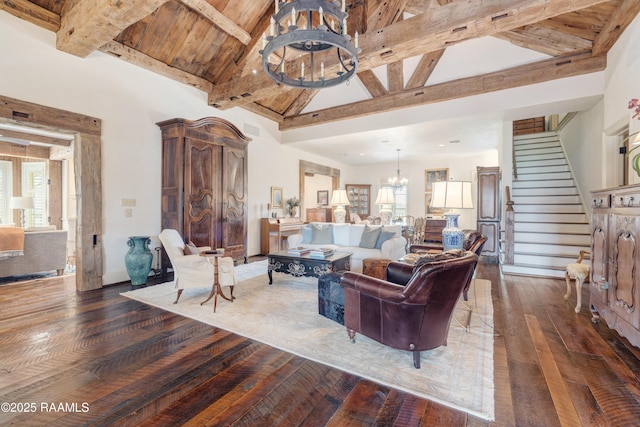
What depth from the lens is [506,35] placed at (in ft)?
14.9

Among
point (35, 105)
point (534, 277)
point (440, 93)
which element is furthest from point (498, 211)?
point (35, 105)

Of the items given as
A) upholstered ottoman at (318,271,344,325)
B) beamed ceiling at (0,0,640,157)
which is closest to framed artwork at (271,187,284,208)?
beamed ceiling at (0,0,640,157)

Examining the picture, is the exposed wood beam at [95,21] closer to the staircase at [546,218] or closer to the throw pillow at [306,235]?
the throw pillow at [306,235]

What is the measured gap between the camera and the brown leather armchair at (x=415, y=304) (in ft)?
6.31

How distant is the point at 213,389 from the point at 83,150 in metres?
3.94

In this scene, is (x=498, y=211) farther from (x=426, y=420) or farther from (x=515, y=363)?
(x=426, y=420)

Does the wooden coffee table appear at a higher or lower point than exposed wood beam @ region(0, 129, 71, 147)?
lower

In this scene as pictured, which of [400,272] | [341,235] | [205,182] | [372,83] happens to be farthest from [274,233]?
[400,272]

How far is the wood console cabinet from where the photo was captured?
214cm

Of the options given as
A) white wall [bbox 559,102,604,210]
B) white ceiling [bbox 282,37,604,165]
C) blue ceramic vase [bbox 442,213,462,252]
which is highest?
white ceiling [bbox 282,37,604,165]

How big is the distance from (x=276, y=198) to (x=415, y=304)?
5823 mm

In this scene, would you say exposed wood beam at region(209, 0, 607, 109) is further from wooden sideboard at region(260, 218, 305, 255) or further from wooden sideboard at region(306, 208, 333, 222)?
wooden sideboard at region(306, 208, 333, 222)

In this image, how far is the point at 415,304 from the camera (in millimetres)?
1979

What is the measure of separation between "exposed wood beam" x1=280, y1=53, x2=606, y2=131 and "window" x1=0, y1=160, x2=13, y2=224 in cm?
785
